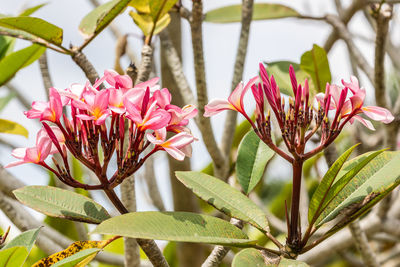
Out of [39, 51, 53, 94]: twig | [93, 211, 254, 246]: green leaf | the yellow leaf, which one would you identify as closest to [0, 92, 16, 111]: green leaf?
[39, 51, 53, 94]: twig

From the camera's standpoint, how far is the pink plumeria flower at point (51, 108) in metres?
0.65

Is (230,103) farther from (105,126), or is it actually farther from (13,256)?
(13,256)

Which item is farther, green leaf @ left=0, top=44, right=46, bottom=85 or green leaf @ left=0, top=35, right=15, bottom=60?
green leaf @ left=0, top=35, right=15, bottom=60

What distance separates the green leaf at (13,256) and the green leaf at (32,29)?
40 cm

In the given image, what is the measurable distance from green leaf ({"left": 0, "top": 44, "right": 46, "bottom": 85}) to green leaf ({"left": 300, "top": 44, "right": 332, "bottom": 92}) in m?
0.58

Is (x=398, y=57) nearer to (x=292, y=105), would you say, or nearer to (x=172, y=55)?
(x=172, y=55)

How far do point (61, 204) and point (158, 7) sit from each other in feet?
1.46

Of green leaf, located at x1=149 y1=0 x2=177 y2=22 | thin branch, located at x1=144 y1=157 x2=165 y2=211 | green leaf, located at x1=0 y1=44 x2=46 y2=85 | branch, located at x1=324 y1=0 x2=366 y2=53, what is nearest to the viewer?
green leaf, located at x1=149 y1=0 x2=177 y2=22

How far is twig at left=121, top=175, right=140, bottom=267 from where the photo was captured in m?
0.84

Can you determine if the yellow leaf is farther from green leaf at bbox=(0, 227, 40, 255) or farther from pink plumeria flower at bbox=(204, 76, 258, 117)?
pink plumeria flower at bbox=(204, 76, 258, 117)

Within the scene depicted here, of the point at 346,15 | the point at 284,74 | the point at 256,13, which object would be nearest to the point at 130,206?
the point at 284,74

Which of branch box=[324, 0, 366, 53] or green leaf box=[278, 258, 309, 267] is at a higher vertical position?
branch box=[324, 0, 366, 53]

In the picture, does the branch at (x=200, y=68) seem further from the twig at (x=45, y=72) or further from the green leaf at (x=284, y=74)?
the twig at (x=45, y=72)

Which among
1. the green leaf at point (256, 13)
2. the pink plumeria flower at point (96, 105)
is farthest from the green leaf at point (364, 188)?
the green leaf at point (256, 13)
